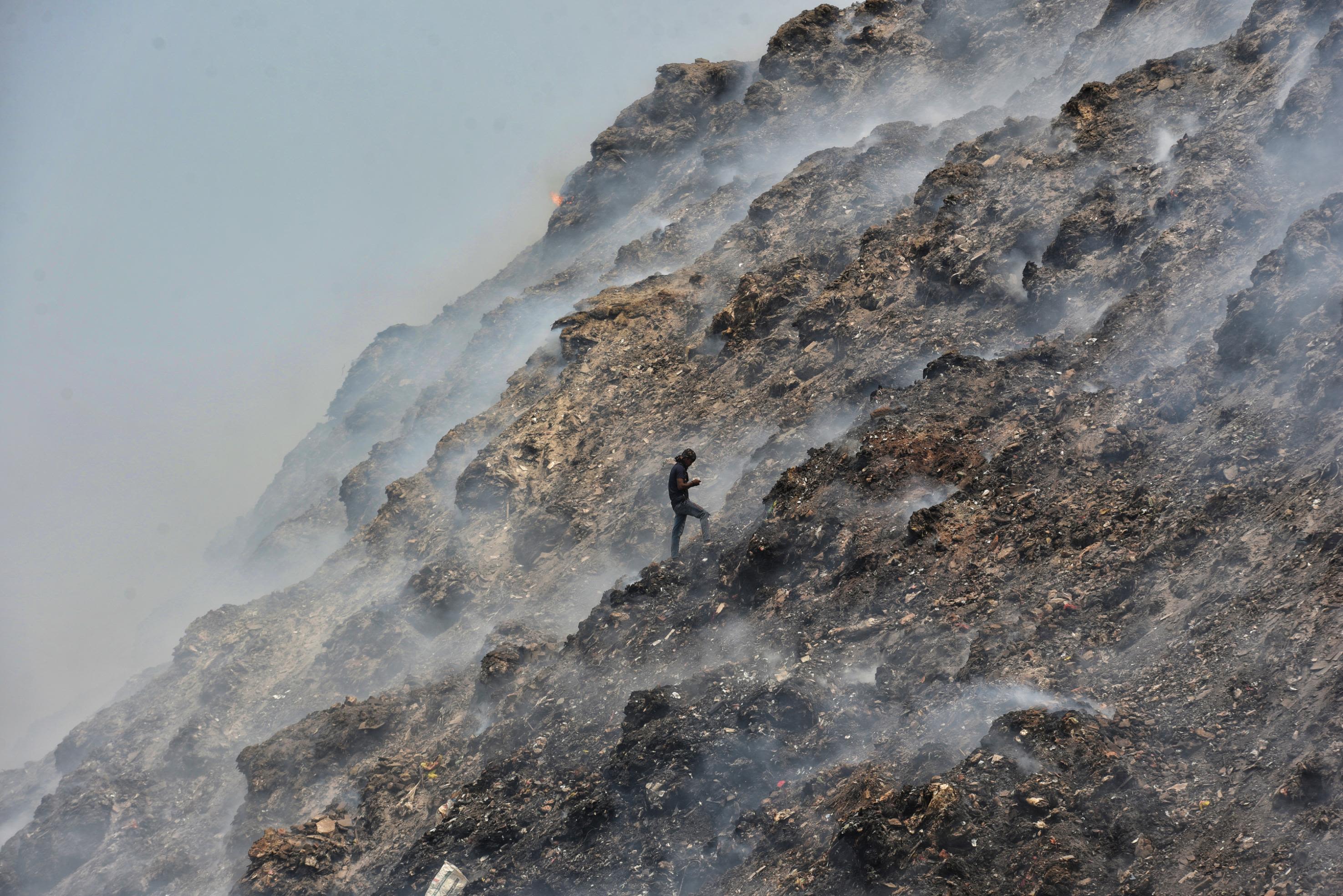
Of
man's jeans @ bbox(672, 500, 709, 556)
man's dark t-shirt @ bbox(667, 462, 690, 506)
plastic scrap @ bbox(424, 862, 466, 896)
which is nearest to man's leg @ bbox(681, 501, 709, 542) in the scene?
man's jeans @ bbox(672, 500, 709, 556)

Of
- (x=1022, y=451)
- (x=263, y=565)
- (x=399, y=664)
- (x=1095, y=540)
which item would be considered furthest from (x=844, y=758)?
(x=263, y=565)

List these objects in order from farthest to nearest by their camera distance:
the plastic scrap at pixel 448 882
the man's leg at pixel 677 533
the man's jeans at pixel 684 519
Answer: the man's leg at pixel 677 533
the man's jeans at pixel 684 519
the plastic scrap at pixel 448 882

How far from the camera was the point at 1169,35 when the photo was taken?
57.3 ft

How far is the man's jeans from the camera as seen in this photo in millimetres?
13570

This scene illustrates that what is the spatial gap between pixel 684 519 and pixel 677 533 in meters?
0.25

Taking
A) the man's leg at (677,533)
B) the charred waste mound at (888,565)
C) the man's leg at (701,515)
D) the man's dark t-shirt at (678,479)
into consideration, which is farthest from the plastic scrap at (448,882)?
the man's dark t-shirt at (678,479)

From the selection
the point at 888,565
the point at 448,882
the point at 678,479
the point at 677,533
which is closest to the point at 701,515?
the point at 677,533

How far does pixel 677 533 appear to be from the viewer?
13.9m

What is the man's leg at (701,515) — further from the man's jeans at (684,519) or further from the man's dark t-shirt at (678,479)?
the man's dark t-shirt at (678,479)

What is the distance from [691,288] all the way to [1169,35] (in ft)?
34.5

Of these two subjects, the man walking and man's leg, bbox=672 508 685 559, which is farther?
man's leg, bbox=672 508 685 559

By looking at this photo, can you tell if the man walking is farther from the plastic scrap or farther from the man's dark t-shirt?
the plastic scrap

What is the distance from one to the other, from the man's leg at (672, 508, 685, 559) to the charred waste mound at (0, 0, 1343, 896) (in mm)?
383

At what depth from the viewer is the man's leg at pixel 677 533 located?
13805mm
